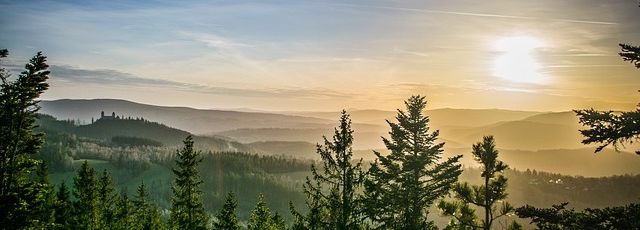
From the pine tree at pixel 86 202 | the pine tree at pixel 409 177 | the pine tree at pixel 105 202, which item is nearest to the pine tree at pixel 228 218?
the pine tree at pixel 86 202

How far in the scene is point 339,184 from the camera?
2452 centimetres

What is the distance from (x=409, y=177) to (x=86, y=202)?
37523mm

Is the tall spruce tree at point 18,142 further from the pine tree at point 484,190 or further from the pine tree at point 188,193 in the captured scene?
the pine tree at point 484,190

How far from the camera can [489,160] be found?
89.4 ft

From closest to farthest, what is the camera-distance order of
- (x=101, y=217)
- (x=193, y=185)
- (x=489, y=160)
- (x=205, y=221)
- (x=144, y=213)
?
(x=489, y=160)
(x=193, y=185)
(x=205, y=221)
(x=101, y=217)
(x=144, y=213)

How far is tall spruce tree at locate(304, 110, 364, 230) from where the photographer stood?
947 inches

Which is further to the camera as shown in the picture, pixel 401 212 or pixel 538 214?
pixel 401 212

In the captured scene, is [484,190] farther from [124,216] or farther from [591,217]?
[124,216]

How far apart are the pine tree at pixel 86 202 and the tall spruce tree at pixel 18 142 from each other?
26575 millimetres

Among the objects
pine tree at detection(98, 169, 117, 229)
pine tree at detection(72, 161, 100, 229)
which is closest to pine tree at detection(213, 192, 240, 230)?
pine tree at detection(72, 161, 100, 229)

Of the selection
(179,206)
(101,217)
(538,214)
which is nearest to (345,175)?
(538,214)

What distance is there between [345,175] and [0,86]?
17.5 m

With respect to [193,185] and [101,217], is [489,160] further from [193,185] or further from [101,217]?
[101,217]

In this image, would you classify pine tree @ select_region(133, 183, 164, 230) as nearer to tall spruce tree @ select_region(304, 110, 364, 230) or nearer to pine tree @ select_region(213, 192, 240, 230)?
pine tree @ select_region(213, 192, 240, 230)
